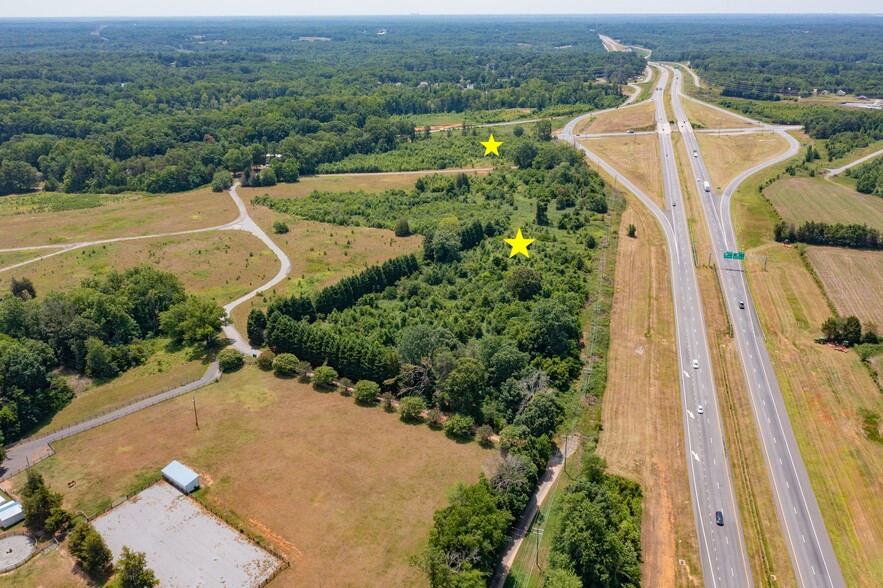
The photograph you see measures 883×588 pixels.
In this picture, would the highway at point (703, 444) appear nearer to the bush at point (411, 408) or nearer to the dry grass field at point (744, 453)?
the dry grass field at point (744, 453)

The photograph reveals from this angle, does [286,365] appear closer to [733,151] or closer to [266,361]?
[266,361]

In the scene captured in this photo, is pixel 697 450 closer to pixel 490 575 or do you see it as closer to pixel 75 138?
pixel 490 575

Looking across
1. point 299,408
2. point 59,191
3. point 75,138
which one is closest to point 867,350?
point 299,408

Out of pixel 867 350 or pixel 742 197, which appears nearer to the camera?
pixel 867 350

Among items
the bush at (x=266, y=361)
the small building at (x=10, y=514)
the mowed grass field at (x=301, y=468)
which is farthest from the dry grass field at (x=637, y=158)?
the small building at (x=10, y=514)

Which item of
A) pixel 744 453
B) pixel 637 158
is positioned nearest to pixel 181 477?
pixel 744 453

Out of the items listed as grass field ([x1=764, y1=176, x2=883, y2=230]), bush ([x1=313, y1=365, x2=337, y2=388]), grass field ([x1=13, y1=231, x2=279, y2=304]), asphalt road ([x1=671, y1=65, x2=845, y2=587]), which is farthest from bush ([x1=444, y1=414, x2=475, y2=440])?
grass field ([x1=764, y1=176, x2=883, y2=230])
